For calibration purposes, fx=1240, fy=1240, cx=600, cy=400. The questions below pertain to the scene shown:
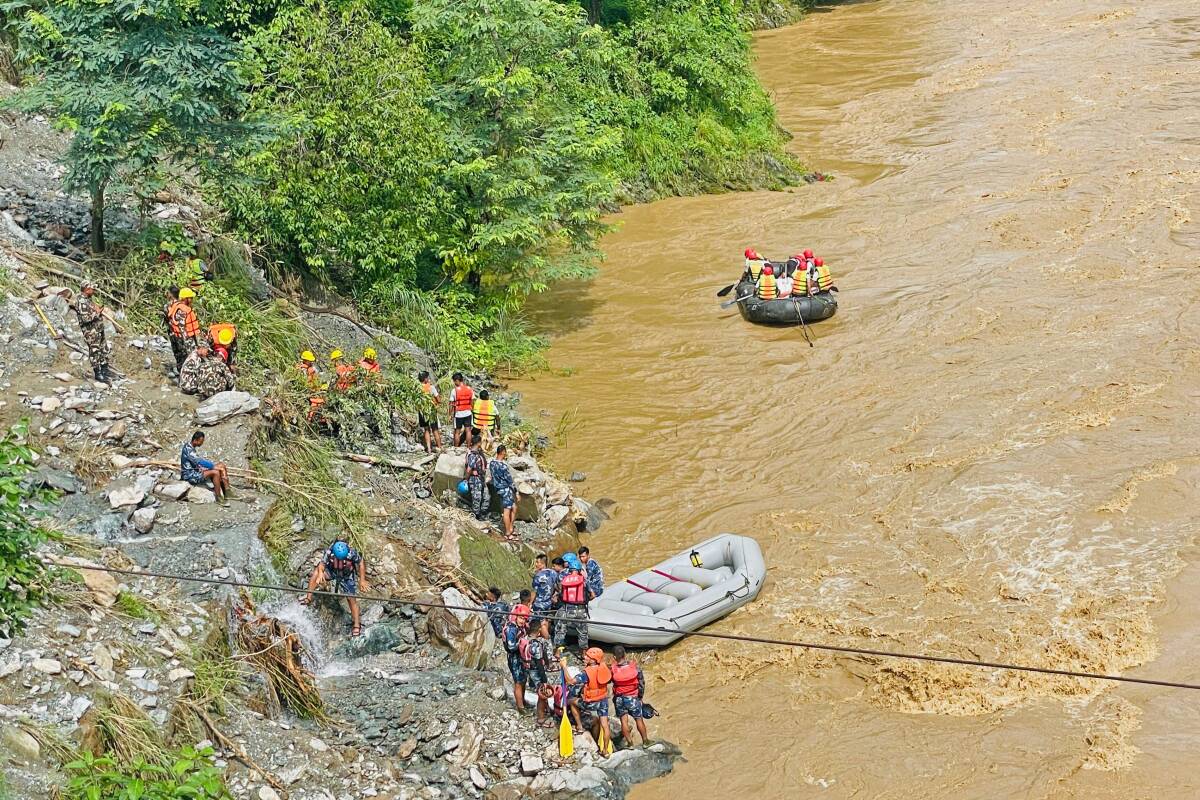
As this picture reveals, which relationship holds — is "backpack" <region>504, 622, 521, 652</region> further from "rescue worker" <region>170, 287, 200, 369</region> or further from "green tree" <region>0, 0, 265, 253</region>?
"green tree" <region>0, 0, 265, 253</region>

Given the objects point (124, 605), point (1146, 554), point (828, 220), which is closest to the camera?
point (124, 605)

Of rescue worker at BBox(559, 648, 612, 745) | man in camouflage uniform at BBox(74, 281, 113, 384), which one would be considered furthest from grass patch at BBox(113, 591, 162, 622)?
man in camouflage uniform at BBox(74, 281, 113, 384)

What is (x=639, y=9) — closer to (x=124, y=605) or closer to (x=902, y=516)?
(x=902, y=516)

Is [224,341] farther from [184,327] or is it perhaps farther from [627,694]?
[627,694]

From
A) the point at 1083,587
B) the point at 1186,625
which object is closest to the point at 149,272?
the point at 1083,587

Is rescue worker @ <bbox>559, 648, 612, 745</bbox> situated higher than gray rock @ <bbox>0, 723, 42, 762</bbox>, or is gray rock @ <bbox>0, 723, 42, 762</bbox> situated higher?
gray rock @ <bbox>0, 723, 42, 762</bbox>

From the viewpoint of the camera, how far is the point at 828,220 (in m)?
26.0

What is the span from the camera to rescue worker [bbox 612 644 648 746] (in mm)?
12172

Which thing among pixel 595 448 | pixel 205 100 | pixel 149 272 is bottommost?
pixel 595 448

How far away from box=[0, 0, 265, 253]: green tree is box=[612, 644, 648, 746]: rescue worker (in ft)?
31.1

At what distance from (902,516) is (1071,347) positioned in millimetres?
5536

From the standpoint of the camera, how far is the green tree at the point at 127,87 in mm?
16109

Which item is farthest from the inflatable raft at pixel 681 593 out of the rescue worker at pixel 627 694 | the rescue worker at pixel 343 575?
the rescue worker at pixel 343 575

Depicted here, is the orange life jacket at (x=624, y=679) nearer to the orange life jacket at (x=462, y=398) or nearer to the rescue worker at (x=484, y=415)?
the rescue worker at (x=484, y=415)
